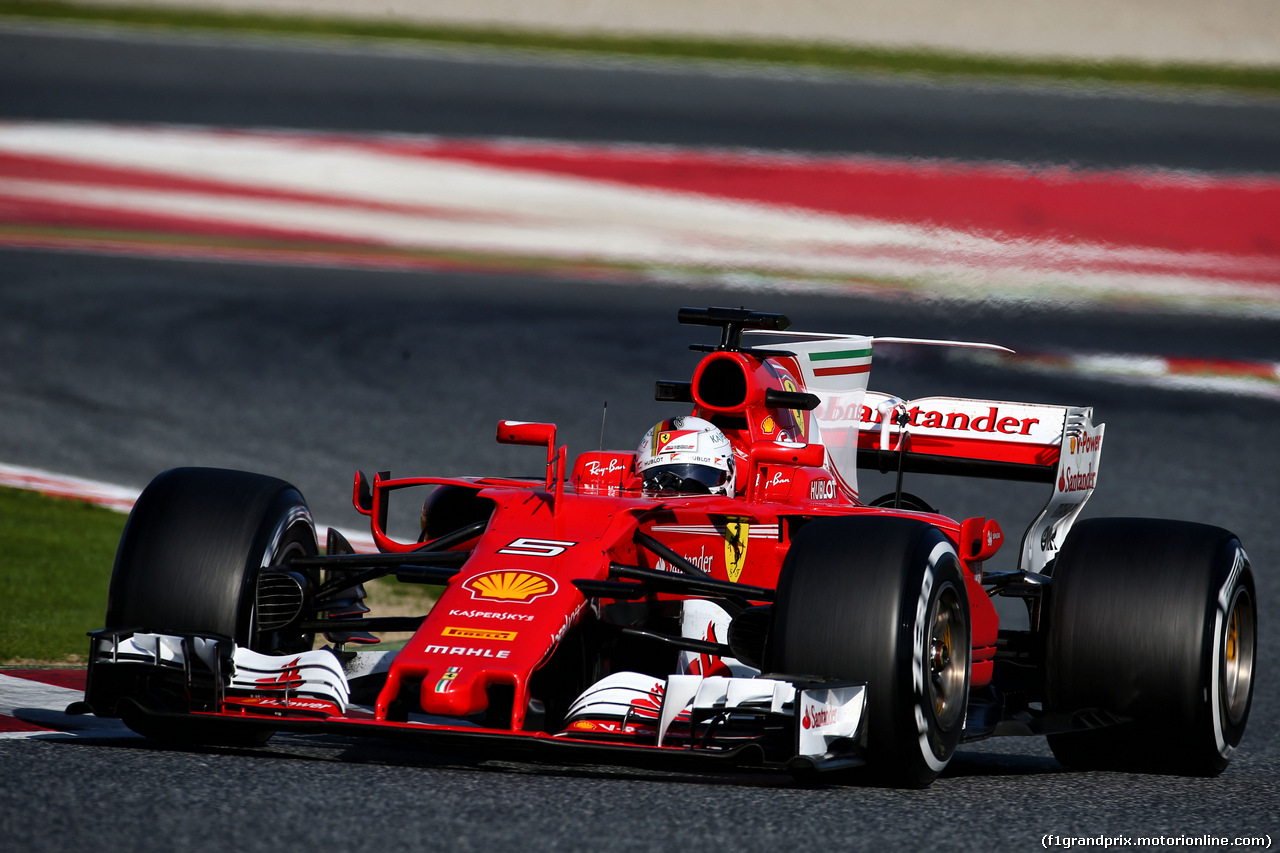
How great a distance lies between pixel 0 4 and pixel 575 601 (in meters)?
26.7

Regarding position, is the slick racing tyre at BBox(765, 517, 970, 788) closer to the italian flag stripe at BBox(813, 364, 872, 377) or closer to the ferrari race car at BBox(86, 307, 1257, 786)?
Answer: the ferrari race car at BBox(86, 307, 1257, 786)

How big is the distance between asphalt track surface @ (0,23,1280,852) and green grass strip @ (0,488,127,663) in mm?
865

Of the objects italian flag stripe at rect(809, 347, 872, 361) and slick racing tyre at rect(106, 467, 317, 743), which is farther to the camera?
italian flag stripe at rect(809, 347, 872, 361)

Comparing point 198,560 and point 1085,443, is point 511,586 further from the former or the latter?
point 1085,443

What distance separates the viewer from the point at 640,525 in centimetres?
665

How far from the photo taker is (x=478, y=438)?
43.3 feet

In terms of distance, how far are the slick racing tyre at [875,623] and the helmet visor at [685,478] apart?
3.47ft

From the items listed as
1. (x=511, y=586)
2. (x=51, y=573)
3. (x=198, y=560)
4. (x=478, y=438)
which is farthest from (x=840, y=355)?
(x=478, y=438)

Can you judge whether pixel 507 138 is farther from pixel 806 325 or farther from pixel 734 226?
pixel 806 325

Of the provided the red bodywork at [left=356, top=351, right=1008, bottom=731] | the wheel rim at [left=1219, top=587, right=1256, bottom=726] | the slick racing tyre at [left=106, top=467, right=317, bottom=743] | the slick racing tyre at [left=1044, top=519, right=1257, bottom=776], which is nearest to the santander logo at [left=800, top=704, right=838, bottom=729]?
the red bodywork at [left=356, top=351, right=1008, bottom=731]

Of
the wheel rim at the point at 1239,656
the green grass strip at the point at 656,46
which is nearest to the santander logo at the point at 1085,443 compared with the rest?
the wheel rim at the point at 1239,656

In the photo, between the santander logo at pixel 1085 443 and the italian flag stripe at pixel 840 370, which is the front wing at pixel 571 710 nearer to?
the italian flag stripe at pixel 840 370

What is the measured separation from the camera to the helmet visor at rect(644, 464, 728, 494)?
23.0 feet

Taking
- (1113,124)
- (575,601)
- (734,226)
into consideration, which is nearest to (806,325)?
(734,226)
